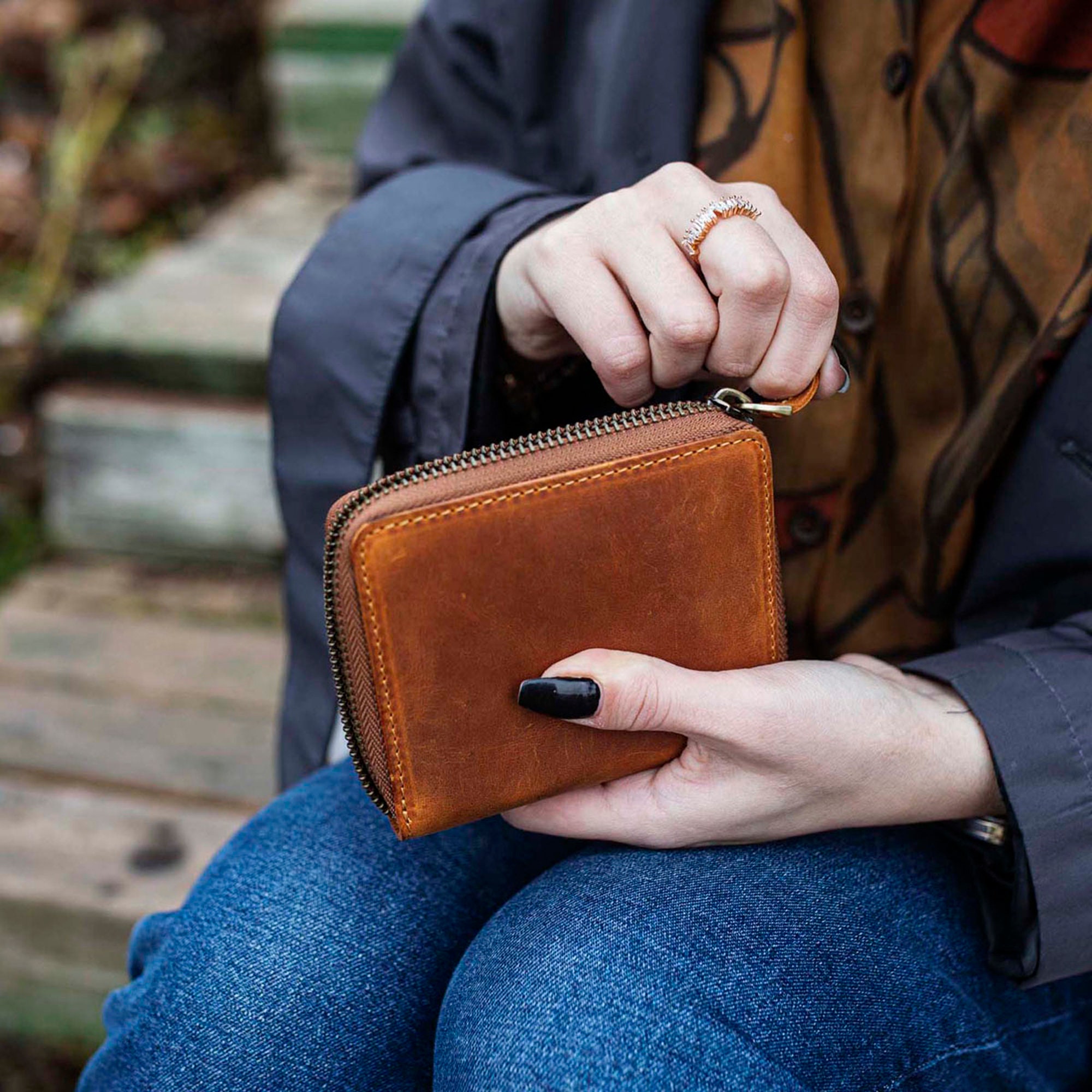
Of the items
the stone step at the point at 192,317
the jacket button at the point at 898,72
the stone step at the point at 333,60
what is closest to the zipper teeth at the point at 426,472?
the jacket button at the point at 898,72

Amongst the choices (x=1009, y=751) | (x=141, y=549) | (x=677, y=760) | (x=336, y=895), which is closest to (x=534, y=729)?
(x=677, y=760)

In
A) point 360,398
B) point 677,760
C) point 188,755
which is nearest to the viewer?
point 677,760

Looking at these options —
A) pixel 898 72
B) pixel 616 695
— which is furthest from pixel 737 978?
pixel 898 72

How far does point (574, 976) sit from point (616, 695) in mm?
222

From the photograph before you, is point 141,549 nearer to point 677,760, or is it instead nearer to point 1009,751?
point 677,760

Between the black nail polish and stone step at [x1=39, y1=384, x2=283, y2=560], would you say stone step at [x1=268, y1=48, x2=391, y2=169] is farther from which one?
the black nail polish

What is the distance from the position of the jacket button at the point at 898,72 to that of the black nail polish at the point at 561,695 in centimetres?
61

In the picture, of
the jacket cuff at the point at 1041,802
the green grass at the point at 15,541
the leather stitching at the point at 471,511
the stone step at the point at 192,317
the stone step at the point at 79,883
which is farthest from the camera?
the green grass at the point at 15,541

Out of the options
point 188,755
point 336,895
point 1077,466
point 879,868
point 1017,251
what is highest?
point 1017,251

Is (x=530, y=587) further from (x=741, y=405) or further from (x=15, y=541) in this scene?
(x=15, y=541)

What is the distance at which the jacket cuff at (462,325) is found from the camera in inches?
39.9

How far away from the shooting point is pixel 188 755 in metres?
1.79

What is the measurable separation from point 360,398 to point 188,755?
946 mm

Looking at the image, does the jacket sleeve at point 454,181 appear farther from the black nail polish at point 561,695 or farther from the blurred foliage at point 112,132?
the blurred foliage at point 112,132
